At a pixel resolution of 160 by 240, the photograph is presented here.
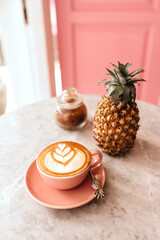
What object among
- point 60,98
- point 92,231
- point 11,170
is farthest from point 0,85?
point 92,231

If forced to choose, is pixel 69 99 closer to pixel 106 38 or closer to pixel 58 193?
pixel 58 193

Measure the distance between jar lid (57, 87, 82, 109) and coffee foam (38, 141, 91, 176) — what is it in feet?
0.83

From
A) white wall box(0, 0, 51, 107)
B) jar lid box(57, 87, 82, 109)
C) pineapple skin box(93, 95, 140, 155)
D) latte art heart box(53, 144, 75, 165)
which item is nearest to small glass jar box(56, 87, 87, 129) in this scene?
jar lid box(57, 87, 82, 109)

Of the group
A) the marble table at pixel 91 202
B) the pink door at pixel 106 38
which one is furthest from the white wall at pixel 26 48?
the marble table at pixel 91 202

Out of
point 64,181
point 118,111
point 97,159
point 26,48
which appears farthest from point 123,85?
point 26,48

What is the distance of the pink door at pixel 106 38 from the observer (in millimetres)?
1937

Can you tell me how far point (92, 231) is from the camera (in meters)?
0.54

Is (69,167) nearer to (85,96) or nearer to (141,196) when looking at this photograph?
(141,196)

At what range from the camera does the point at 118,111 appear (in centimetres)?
72

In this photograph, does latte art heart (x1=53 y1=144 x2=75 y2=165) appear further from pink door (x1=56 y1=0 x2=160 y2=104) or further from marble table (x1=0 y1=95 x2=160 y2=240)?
pink door (x1=56 y1=0 x2=160 y2=104)

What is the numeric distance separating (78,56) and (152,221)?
1924 millimetres

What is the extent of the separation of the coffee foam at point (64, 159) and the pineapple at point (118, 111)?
13 cm

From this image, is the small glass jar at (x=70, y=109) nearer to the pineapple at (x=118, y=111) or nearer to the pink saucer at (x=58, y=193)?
the pineapple at (x=118, y=111)

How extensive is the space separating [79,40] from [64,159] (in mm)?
1785
